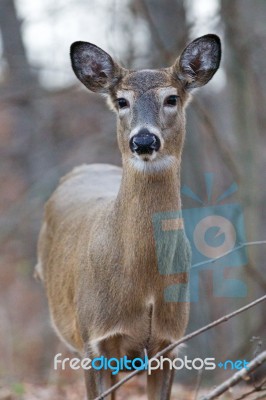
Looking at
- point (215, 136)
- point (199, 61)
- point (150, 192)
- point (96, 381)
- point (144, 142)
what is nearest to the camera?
point (144, 142)

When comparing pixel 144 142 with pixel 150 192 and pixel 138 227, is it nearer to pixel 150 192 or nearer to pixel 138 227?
pixel 150 192

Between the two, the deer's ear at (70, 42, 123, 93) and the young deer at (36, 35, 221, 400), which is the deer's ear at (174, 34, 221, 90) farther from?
the deer's ear at (70, 42, 123, 93)

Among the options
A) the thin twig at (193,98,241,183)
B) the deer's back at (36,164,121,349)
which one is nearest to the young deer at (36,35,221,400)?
the deer's back at (36,164,121,349)

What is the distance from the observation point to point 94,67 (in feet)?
21.2

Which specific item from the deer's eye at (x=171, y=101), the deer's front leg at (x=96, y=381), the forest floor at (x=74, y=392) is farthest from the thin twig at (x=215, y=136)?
the deer's front leg at (x=96, y=381)

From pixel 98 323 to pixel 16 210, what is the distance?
21.0ft

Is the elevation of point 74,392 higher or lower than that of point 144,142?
lower

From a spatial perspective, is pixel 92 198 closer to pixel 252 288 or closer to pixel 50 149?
pixel 252 288

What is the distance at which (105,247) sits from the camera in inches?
241

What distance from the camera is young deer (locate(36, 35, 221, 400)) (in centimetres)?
584

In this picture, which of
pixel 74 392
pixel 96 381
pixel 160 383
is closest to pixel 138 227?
pixel 96 381

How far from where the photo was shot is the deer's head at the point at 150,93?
563cm

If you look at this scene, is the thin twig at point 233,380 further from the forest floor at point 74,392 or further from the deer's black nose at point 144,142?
the forest floor at point 74,392

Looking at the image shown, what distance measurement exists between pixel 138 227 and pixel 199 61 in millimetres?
1369
